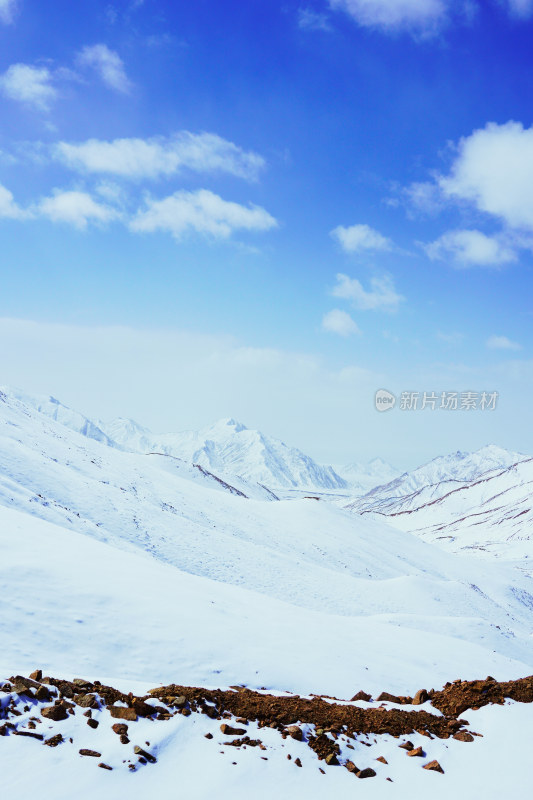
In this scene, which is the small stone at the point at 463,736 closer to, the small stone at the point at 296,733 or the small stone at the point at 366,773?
the small stone at the point at 366,773

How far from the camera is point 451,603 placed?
45.1m

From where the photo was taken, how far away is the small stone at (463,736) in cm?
993

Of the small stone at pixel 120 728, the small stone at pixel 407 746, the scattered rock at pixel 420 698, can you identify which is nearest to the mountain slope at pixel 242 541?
the scattered rock at pixel 420 698

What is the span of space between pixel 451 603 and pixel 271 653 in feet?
116

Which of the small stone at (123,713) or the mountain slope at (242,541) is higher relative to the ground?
the small stone at (123,713)

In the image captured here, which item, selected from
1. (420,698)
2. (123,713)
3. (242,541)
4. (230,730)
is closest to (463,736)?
(420,698)

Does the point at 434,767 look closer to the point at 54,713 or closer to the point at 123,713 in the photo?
the point at 123,713

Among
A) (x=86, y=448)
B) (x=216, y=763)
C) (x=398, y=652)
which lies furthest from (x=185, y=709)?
(x=86, y=448)

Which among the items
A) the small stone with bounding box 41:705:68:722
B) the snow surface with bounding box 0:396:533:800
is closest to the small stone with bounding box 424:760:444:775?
the snow surface with bounding box 0:396:533:800

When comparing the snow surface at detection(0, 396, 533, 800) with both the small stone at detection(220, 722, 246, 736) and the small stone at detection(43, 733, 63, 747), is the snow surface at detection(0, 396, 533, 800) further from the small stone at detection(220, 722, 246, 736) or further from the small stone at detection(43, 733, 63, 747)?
the small stone at detection(220, 722, 246, 736)

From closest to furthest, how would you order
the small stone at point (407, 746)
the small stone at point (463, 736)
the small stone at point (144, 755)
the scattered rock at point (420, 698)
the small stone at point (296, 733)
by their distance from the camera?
1. the small stone at point (144, 755)
2. the small stone at point (296, 733)
3. the small stone at point (407, 746)
4. the small stone at point (463, 736)
5. the scattered rock at point (420, 698)

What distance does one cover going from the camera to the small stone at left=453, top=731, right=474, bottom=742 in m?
9.93

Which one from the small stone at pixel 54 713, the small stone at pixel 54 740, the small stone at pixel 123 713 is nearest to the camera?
the small stone at pixel 54 740

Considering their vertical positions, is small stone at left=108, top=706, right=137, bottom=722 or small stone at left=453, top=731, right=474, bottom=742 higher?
small stone at left=108, top=706, right=137, bottom=722
